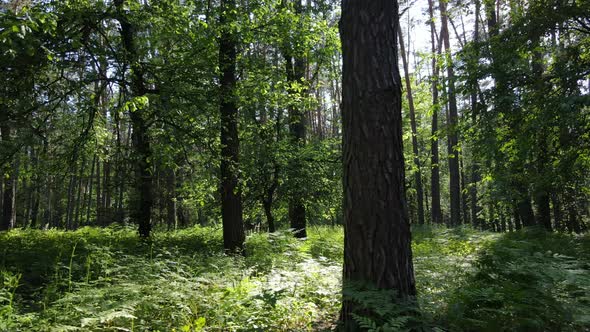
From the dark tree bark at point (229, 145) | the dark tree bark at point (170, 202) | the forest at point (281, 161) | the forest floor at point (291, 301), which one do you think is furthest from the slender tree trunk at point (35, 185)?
the dark tree bark at point (170, 202)

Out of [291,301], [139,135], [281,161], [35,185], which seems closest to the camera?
[291,301]

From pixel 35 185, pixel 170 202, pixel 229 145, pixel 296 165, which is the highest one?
pixel 229 145

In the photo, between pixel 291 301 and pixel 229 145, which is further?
pixel 229 145

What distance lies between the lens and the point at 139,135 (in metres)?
8.55

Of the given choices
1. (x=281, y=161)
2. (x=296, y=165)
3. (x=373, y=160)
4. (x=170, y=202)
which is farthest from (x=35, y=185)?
(x=170, y=202)

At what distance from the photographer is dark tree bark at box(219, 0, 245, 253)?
340 inches

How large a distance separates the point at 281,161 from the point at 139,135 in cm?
429

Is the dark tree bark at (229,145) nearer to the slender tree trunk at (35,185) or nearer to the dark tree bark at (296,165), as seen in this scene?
the dark tree bark at (296,165)

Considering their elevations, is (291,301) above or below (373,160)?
below

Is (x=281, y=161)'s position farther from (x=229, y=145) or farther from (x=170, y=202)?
(x=170, y=202)

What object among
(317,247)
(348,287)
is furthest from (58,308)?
(317,247)

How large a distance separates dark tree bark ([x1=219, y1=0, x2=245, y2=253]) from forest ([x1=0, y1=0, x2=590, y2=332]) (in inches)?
2.0

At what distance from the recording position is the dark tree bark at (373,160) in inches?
138

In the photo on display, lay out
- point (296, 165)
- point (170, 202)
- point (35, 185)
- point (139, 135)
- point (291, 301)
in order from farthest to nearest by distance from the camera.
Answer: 1. point (170, 202)
2. point (296, 165)
3. point (35, 185)
4. point (139, 135)
5. point (291, 301)
